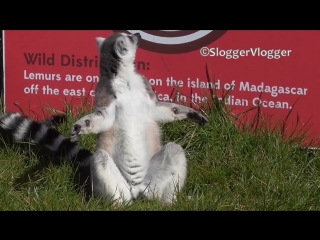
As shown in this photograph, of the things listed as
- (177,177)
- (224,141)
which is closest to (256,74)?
(224,141)

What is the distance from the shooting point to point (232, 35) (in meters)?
5.52

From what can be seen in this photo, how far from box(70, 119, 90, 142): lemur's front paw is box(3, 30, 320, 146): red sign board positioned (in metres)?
1.67

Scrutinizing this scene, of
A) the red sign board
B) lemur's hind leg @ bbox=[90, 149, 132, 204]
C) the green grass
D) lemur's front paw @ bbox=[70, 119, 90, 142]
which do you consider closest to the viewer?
lemur's front paw @ bbox=[70, 119, 90, 142]

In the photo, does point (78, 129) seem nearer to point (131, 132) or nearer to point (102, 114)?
point (102, 114)

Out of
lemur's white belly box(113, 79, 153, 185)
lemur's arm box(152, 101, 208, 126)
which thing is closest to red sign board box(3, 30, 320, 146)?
lemur's arm box(152, 101, 208, 126)

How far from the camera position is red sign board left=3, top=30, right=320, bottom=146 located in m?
5.48

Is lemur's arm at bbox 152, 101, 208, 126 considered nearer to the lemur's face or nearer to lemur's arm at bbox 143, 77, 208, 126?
lemur's arm at bbox 143, 77, 208, 126

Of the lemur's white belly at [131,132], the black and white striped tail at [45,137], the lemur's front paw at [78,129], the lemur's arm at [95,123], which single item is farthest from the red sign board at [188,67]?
the lemur's front paw at [78,129]

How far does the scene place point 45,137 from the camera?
5.00 meters

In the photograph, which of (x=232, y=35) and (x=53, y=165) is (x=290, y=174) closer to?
(x=232, y=35)

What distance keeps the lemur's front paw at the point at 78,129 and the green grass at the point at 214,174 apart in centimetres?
53

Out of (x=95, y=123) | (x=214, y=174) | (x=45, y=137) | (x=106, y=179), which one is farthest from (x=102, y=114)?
(x=214, y=174)

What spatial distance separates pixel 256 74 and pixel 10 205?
246cm

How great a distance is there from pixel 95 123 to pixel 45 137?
930 millimetres
